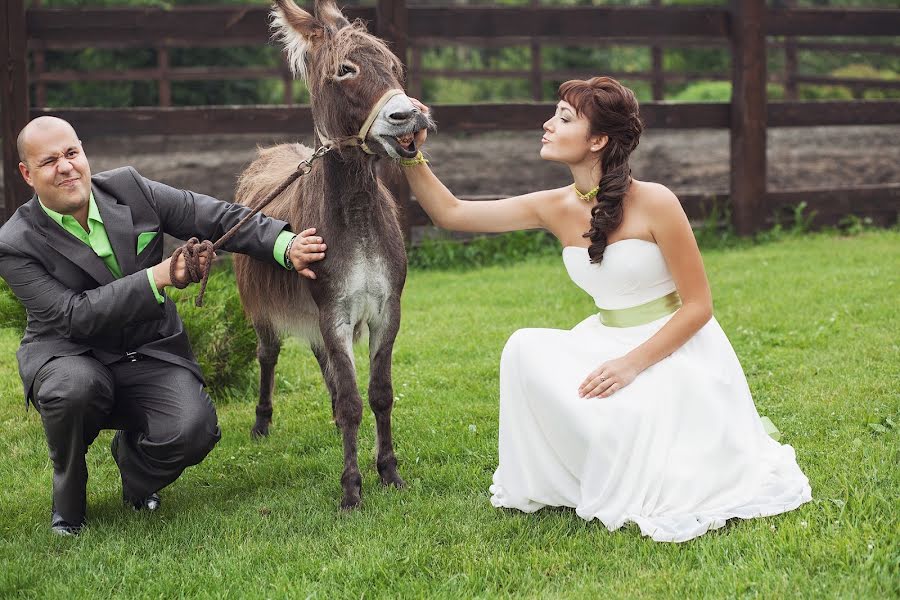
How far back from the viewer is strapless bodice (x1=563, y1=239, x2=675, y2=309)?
3.99 meters

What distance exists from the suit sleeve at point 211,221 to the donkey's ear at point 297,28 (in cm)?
72

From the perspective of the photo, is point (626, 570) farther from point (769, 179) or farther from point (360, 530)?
point (769, 179)

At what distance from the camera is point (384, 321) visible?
4.45 m

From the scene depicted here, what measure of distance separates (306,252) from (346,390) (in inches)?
24.9

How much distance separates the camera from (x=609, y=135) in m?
4.01

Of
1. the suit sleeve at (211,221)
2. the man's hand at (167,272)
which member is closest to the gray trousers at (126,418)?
the man's hand at (167,272)

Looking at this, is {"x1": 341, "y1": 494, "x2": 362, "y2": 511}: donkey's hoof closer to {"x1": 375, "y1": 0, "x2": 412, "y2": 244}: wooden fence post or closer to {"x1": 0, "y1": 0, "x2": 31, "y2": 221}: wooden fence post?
{"x1": 375, "y1": 0, "x2": 412, "y2": 244}: wooden fence post

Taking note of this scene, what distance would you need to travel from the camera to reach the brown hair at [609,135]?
3.96m

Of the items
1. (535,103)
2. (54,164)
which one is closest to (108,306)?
(54,164)

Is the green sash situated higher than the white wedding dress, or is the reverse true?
the green sash

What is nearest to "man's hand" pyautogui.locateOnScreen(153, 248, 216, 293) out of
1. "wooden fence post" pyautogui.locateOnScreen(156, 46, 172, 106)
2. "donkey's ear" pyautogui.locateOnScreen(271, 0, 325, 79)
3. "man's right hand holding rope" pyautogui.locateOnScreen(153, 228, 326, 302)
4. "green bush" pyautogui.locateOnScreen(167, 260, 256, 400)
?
"man's right hand holding rope" pyautogui.locateOnScreen(153, 228, 326, 302)

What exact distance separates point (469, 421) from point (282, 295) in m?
1.22

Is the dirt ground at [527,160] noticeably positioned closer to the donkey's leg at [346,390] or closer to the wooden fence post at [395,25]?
the wooden fence post at [395,25]

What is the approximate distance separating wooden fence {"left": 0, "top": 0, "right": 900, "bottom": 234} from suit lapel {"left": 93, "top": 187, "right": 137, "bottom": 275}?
4.85 metres
